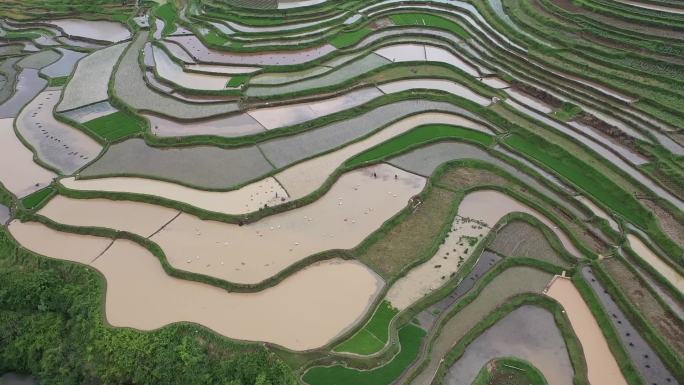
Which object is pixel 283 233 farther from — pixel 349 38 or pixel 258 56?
pixel 349 38

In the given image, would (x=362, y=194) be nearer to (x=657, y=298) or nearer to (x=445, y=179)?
(x=445, y=179)

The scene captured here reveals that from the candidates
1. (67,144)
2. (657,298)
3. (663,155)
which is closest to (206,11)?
(67,144)

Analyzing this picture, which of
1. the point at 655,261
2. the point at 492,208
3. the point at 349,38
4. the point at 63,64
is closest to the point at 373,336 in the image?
A: the point at 492,208

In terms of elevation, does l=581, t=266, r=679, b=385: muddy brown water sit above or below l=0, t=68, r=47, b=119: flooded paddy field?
above

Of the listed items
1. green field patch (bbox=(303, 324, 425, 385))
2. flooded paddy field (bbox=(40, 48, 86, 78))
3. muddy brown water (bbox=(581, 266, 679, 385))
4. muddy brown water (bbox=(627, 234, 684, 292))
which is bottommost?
flooded paddy field (bbox=(40, 48, 86, 78))

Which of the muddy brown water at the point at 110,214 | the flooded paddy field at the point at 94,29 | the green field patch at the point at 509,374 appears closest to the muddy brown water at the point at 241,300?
the muddy brown water at the point at 110,214

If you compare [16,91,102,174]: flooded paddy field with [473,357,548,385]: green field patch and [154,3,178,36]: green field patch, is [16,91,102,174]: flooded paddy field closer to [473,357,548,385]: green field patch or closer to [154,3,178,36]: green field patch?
[154,3,178,36]: green field patch

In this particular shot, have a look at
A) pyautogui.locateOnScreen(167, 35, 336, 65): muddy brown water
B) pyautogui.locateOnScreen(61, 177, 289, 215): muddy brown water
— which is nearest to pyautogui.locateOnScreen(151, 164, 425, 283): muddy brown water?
pyautogui.locateOnScreen(61, 177, 289, 215): muddy brown water
